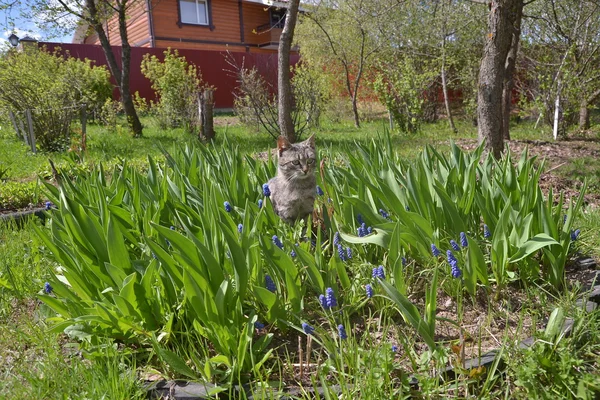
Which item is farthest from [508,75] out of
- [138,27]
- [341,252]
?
[138,27]

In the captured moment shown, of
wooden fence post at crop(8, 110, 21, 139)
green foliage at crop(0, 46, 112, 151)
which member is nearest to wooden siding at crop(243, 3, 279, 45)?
wooden fence post at crop(8, 110, 21, 139)

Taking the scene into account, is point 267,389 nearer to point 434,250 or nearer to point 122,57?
point 434,250

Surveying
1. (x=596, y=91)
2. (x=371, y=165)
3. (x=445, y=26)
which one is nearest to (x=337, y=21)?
(x=445, y=26)

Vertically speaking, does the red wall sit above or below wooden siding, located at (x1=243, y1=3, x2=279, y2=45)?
Result: below

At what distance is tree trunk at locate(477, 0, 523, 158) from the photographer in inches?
175

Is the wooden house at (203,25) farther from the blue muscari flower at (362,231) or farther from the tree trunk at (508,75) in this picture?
the blue muscari flower at (362,231)

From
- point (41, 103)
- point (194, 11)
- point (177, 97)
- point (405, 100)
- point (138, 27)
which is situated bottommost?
point (405, 100)

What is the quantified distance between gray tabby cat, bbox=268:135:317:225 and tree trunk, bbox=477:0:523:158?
233cm

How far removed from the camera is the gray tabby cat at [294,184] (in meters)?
2.92

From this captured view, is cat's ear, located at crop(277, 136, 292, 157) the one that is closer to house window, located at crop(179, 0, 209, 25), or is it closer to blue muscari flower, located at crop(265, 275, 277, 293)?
blue muscari flower, located at crop(265, 275, 277, 293)

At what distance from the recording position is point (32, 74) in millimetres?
9266

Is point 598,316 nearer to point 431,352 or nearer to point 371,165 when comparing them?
point 431,352

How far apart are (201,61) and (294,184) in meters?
17.1

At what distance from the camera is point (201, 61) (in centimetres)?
1861
